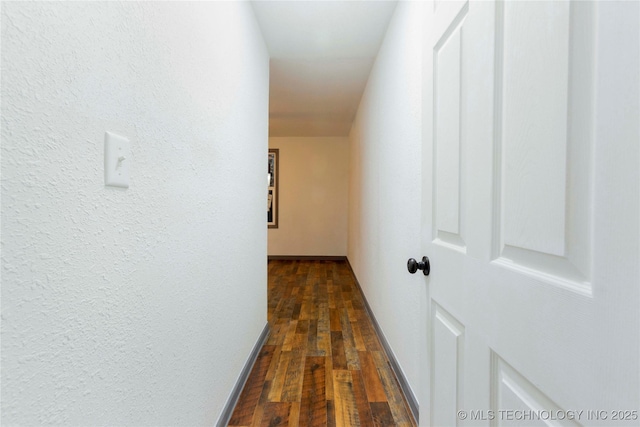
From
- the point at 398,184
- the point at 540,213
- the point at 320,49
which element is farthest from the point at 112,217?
the point at 320,49

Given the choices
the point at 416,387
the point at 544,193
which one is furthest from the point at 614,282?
the point at 416,387

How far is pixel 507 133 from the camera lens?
63 centimetres

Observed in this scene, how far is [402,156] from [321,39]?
4.27 ft

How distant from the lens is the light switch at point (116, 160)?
67cm

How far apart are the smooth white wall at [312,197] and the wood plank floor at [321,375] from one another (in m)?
2.79

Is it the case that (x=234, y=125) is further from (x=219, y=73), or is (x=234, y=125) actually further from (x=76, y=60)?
(x=76, y=60)

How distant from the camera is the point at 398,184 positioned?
2.00 metres

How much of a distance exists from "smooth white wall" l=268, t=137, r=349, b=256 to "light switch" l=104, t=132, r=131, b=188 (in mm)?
5483

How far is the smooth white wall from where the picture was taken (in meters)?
6.18

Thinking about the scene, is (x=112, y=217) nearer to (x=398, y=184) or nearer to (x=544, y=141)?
(x=544, y=141)

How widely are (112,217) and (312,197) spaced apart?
5538 millimetres

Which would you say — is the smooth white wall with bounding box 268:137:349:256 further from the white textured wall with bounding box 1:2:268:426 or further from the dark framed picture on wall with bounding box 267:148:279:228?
the white textured wall with bounding box 1:2:268:426

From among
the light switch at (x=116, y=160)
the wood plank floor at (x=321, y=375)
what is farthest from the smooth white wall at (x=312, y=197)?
the light switch at (x=116, y=160)

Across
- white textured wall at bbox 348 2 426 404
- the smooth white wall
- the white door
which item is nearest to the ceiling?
white textured wall at bbox 348 2 426 404
